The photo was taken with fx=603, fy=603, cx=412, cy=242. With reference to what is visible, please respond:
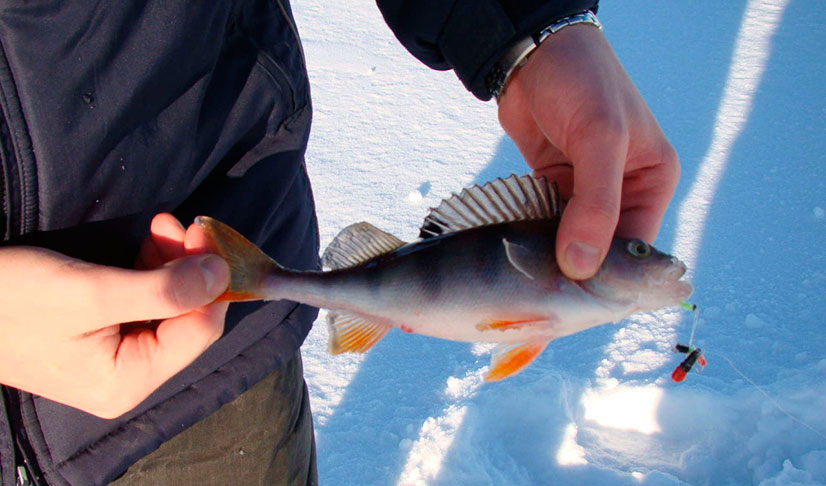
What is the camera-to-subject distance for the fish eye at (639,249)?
1392mm

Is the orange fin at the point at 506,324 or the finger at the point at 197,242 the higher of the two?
the finger at the point at 197,242

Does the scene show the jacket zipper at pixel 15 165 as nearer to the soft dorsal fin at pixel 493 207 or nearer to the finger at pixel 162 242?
the finger at pixel 162 242

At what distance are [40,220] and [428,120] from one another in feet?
Answer: 11.8

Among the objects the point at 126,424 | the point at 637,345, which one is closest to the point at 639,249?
the point at 126,424

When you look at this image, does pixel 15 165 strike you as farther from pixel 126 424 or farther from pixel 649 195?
pixel 649 195

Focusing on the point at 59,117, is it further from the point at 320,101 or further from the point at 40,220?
the point at 320,101

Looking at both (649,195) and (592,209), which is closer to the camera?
(592,209)

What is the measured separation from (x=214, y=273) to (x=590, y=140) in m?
0.83

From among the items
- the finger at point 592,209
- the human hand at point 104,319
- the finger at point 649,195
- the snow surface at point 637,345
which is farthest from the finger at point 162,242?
the snow surface at point 637,345

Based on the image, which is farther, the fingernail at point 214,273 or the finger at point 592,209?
the finger at point 592,209

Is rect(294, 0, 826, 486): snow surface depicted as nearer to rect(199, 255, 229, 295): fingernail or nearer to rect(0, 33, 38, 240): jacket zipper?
rect(199, 255, 229, 295): fingernail

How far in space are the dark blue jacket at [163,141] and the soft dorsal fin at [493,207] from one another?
0.38 m

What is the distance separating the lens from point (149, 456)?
1.50 meters

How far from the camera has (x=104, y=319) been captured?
3.45 ft
